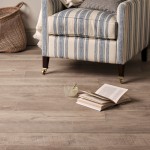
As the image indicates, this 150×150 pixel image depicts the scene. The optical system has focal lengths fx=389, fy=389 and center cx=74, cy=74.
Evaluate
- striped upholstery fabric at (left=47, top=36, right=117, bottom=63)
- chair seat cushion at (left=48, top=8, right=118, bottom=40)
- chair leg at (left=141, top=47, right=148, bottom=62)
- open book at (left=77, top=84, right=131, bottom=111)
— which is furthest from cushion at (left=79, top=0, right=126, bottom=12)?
open book at (left=77, top=84, right=131, bottom=111)

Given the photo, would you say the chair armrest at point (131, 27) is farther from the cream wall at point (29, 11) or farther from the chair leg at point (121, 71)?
the cream wall at point (29, 11)

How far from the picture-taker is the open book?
2672 millimetres

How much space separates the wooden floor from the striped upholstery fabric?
0.19 m

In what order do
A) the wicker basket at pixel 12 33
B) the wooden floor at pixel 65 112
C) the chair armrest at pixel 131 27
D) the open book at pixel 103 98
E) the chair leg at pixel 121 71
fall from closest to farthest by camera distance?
the wooden floor at pixel 65 112
the open book at pixel 103 98
the chair armrest at pixel 131 27
the chair leg at pixel 121 71
the wicker basket at pixel 12 33

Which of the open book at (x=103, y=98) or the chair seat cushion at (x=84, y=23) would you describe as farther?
the chair seat cushion at (x=84, y=23)

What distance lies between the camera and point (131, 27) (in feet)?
10.3

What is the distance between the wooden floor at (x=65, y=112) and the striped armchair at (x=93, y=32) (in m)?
0.20

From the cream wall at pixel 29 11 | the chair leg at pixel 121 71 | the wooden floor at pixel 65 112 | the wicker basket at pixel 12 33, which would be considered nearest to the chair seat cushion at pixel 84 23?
the chair leg at pixel 121 71

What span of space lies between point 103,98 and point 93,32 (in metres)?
0.62

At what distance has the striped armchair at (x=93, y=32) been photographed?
3006 mm

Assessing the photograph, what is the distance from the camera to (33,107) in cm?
270

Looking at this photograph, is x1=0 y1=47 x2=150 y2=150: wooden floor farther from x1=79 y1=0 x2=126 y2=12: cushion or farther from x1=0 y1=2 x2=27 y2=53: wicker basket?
x1=79 y1=0 x2=126 y2=12: cushion

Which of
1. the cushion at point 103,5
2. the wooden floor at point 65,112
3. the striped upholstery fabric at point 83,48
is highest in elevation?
the cushion at point 103,5

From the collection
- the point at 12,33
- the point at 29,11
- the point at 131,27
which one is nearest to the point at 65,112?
the point at 131,27
